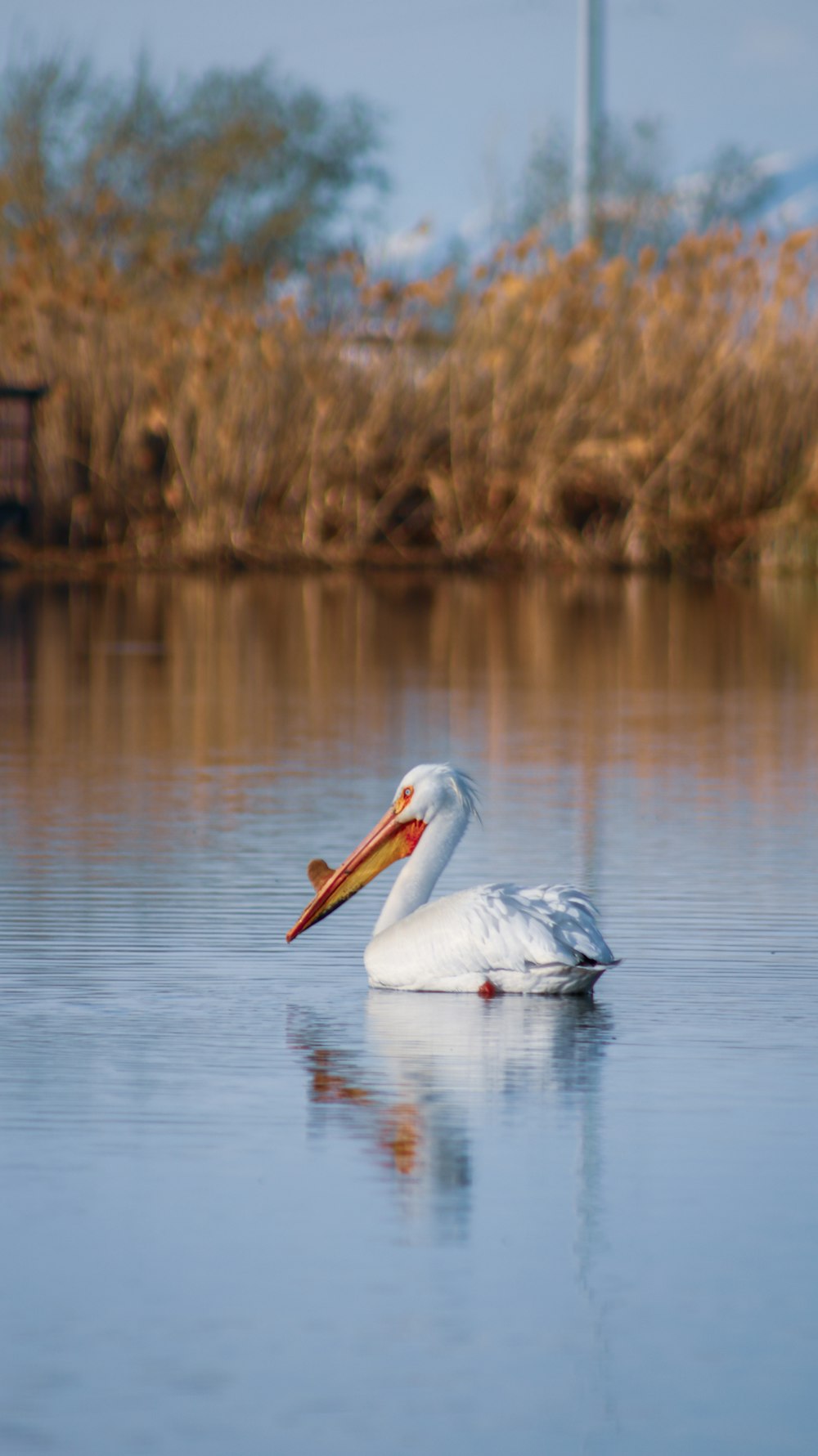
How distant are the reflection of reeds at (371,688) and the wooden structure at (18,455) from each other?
107 inches

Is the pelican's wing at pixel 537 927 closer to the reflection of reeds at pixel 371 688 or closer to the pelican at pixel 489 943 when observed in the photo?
the pelican at pixel 489 943

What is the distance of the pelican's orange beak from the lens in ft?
16.2

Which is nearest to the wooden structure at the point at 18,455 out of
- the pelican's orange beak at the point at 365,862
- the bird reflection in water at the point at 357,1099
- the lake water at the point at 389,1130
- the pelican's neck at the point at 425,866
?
the lake water at the point at 389,1130

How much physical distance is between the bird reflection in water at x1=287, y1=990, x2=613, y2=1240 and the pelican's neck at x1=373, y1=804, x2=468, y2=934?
291mm

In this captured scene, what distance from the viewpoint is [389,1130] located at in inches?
136

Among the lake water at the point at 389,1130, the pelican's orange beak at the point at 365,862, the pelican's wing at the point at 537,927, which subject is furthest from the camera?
the pelican's orange beak at the point at 365,862

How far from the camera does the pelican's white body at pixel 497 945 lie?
4.37 metres

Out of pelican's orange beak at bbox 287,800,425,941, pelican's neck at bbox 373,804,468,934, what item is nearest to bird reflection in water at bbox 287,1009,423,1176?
pelican's neck at bbox 373,804,468,934

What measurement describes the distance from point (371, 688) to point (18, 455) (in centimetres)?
997

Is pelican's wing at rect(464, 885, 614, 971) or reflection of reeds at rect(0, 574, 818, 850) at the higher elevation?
pelican's wing at rect(464, 885, 614, 971)

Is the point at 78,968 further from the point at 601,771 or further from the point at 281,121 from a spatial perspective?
the point at 281,121

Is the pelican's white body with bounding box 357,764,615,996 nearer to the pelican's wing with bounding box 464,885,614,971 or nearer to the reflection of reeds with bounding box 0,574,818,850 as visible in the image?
the pelican's wing with bounding box 464,885,614,971

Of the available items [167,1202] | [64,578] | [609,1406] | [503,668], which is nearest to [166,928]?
[167,1202]

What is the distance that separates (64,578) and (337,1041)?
15.2m
